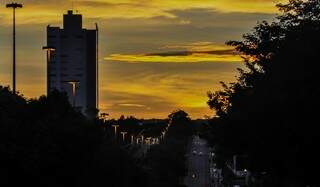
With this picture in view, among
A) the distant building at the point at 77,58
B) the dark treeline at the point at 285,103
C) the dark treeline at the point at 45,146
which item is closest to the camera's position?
the dark treeline at the point at 285,103

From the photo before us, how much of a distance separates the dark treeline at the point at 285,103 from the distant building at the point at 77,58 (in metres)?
67.2

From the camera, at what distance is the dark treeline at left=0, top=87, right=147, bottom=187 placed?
111 feet

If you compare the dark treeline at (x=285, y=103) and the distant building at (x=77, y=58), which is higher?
the distant building at (x=77, y=58)

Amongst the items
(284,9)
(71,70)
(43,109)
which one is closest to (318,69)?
(284,9)

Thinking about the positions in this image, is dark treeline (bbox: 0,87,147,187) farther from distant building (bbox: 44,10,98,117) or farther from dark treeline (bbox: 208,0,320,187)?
distant building (bbox: 44,10,98,117)

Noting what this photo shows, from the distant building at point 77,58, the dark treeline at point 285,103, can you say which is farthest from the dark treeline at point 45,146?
the distant building at point 77,58

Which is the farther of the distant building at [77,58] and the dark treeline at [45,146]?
the distant building at [77,58]

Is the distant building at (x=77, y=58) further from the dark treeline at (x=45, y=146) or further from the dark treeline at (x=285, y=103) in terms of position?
the dark treeline at (x=285, y=103)

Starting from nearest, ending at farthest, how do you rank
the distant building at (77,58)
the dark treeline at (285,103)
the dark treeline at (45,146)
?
the dark treeline at (285,103) → the dark treeline at (45,146) → the distant building at (77,58)

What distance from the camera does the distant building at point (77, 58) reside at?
119688mm

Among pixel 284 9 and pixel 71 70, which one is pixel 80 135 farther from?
pixel 71 70

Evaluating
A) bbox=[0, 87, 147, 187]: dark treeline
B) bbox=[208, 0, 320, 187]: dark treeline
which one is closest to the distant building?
bbox=[0, 87, 147, 187]: dark treeline

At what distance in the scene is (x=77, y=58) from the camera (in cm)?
12875

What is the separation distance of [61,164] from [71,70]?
84481 mm
